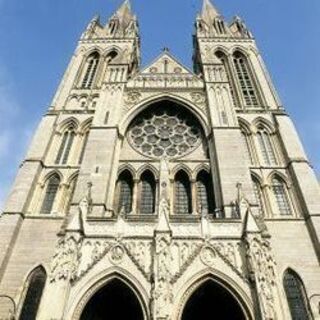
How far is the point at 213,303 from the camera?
13.3 metres

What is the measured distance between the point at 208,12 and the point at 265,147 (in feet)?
57.7

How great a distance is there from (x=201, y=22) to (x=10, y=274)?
23.8 metres

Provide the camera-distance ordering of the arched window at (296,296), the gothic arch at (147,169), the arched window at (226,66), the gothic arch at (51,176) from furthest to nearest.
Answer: the arched window at (226,66)
the gothic arch at (147,169)
the gothic arch at (51,176)
the arched window at (296,296)

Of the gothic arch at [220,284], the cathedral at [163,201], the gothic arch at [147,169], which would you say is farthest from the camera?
the gothic arch at [147,169]

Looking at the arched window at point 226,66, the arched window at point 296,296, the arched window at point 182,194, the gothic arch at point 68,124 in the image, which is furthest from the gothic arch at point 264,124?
the gothic arch at point 68,124

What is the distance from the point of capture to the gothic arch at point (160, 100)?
19.8 meters

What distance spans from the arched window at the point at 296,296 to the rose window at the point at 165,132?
785 cm

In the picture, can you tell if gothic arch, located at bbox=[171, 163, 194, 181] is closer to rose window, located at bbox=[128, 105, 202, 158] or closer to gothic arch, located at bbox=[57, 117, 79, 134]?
rose window, located at bbox=[128, 105, 202, 158]

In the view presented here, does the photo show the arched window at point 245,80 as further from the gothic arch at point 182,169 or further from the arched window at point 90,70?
the arched window at point 90,70

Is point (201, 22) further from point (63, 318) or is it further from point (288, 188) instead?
point (63, 318)

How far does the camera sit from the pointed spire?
30.8 m

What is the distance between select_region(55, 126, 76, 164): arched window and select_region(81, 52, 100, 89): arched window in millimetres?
4141

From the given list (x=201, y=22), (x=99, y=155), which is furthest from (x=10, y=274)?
(x=201, y=22)

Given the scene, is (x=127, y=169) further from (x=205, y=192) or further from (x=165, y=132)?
(x=205, y=192)
